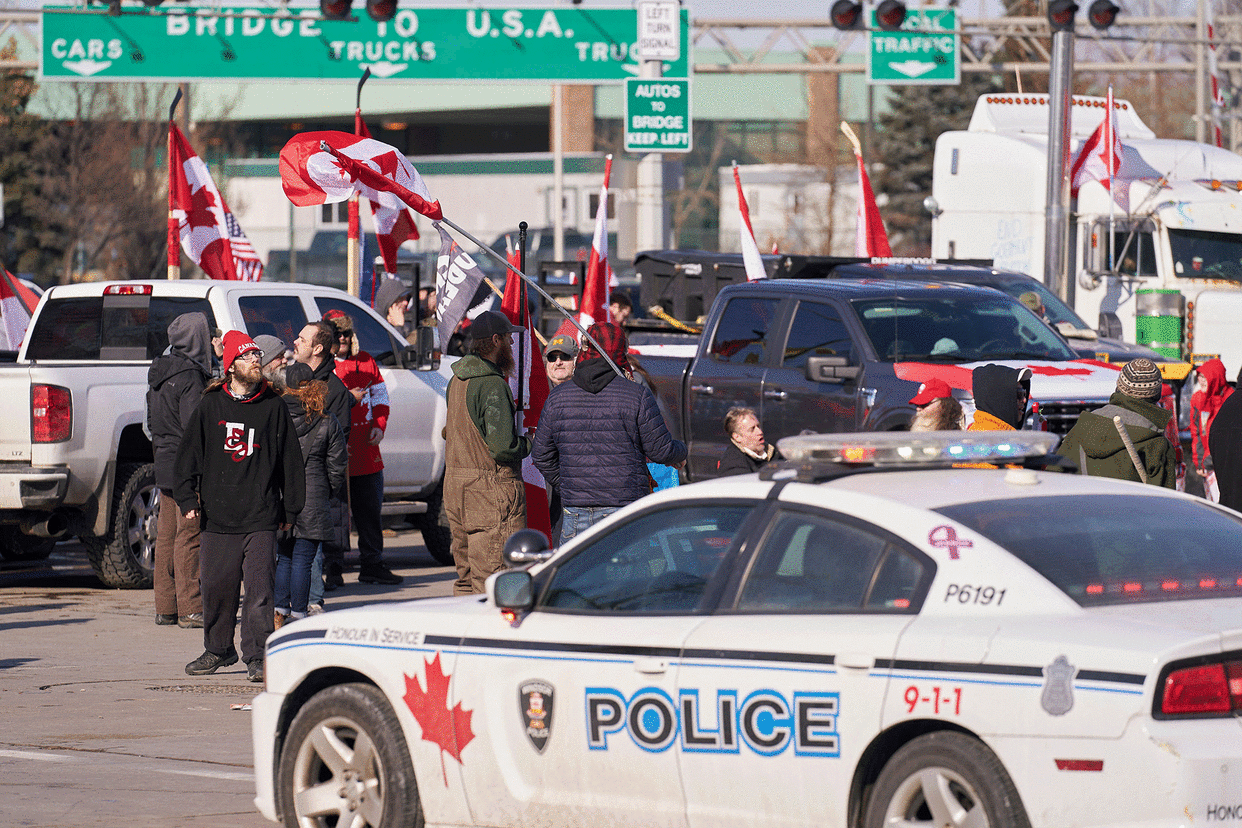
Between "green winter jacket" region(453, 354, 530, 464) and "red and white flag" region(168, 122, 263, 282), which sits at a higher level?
"red and white flag" region(168, 122, 263, 282)

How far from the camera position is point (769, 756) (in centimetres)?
542

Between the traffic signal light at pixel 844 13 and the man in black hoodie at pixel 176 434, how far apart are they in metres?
19.5

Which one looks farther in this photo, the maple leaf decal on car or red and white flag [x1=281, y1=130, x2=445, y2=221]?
red and white flag [x1=281, y1=130, x2=445, y2=221]

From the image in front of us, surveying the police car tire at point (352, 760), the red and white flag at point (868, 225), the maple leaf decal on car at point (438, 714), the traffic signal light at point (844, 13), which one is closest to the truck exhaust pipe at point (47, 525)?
the police car tire at point (352, 760)

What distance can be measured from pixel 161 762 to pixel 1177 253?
51.1 ft

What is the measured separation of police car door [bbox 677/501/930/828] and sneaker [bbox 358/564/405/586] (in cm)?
851

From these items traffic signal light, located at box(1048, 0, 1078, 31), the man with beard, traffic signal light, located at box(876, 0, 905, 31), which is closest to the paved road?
the man with beard

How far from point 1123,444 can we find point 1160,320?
37.1ft

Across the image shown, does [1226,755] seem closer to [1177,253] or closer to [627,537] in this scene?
[627,537]

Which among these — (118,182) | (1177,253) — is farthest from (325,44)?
(118,182)

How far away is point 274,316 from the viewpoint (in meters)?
14.0

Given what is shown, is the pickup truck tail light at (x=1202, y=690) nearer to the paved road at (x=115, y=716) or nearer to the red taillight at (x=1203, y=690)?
the red taillight at (x=1203, y=690)

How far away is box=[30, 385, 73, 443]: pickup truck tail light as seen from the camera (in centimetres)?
1290

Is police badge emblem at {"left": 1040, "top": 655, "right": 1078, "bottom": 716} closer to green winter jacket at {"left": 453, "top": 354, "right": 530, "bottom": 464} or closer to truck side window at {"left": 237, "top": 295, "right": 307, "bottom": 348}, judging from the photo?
green winter jacket at {"left": 453, "top": 354, "right": 530, "bottom": 464}
